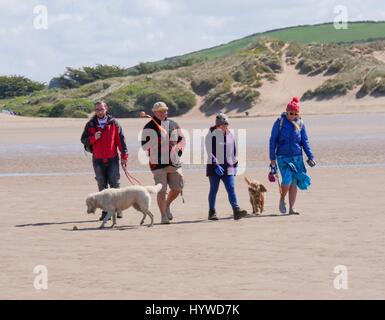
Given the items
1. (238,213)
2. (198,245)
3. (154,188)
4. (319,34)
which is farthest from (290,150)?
(319,34)

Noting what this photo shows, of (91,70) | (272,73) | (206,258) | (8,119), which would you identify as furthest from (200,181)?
(91,70)

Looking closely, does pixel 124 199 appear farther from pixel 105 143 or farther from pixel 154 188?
pixel 105 143

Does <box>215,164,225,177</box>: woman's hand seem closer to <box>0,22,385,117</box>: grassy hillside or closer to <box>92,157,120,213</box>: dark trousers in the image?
<box>92,157,120,213</box>: dark trousers

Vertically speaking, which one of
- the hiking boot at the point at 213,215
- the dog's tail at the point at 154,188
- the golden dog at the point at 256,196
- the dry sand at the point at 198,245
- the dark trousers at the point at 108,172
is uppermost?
the dark trousers at the point at 108,172

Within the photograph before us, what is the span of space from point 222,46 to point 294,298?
123260mm

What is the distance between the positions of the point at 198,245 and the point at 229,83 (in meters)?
45.6

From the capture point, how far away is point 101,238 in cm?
1288

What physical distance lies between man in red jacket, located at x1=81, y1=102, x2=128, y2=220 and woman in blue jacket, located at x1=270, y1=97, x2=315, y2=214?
2.14m

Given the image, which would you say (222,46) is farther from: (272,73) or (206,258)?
(206,258)

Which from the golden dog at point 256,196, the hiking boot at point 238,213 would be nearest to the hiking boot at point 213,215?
the hiking boot at point 238,213

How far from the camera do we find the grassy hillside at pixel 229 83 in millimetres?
54375

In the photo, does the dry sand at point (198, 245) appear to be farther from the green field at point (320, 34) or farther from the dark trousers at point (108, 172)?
the green field at point (320, 34)

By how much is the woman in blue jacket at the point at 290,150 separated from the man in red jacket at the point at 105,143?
2.14m
